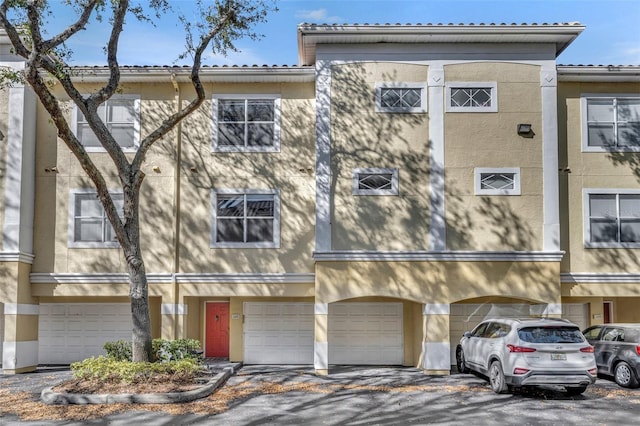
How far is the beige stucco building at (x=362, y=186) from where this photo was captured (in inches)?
669

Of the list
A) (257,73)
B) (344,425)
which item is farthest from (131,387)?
(257,73)

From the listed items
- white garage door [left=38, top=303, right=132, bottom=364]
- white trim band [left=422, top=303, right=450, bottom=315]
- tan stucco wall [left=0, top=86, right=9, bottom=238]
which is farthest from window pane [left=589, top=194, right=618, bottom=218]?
tan stucco wall [left=0, top=86, right=9, bottom=238]

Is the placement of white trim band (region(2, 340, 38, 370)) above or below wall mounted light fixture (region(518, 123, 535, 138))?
below

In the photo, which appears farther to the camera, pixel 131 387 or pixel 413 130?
pixel 413 130

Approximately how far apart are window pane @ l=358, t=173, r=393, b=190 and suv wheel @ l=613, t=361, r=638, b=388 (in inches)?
284

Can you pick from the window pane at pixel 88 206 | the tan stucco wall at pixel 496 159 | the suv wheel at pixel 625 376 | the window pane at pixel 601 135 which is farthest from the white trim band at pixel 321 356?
the window pane at pixel 601 135

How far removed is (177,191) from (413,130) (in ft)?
22.9

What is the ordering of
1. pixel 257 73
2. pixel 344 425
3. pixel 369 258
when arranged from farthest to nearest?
pixel 257 73 → pixel 369 258 → pixel 344 425

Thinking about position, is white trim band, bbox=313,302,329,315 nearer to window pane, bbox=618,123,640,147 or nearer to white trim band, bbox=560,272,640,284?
white trim band, bbox=560,272,640,284

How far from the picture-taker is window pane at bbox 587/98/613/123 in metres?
18.0

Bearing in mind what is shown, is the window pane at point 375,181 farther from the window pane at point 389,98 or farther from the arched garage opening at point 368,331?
the arched garage opening at point 368,331

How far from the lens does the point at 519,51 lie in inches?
694

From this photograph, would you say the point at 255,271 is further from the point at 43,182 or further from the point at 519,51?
the point at 519,51

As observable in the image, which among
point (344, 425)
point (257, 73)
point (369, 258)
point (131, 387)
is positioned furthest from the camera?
point (257, 73)
